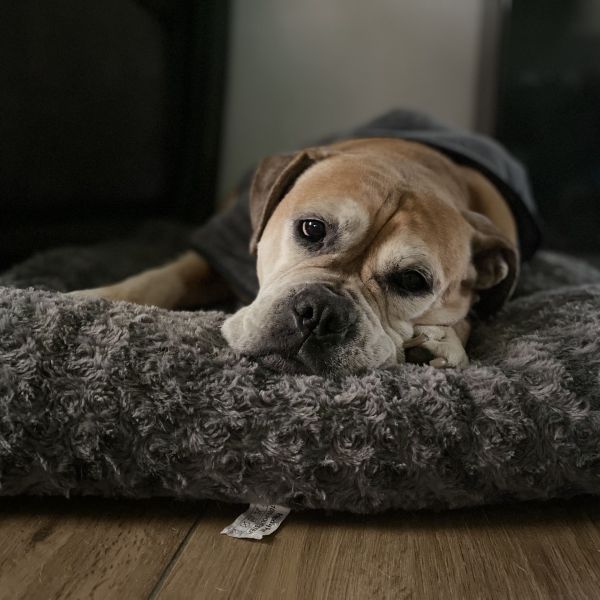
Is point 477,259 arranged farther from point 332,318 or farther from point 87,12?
point 87,12

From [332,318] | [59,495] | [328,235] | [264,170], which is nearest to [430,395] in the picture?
[332,318]

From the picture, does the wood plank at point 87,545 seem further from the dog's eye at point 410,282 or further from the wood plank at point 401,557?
the dog's eye at point 410,282

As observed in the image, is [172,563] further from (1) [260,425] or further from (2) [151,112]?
(2) [151,112]

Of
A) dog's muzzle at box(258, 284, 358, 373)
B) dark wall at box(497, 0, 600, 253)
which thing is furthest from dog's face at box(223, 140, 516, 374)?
dark wall at box(497, 0, 600, 253)

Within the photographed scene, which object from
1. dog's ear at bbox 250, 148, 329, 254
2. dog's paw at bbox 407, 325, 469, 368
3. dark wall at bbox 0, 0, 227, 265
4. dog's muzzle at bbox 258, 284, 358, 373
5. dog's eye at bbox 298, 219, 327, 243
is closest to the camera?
dog's muzzle at bbox 258, 284, 358, 373

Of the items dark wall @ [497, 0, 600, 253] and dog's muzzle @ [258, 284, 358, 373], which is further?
dark wall @ [497, 0, 600, 253]

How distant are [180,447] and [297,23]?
10.7ft

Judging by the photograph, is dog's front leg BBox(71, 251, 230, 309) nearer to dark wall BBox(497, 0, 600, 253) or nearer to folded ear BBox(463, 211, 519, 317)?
folded ear BBox(463, 211, 519, 317)

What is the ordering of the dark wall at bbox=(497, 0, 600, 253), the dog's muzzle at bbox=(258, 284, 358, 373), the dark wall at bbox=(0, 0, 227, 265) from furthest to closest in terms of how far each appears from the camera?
the dark wall at bbox=(497, 0, 600, 253), the dark wall at bbox=(0, 0, 227, 265), the dog's muzzle at bbox=(258, 284, 358, 373)

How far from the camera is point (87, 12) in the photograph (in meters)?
2.53

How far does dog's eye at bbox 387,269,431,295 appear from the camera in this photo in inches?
59.2

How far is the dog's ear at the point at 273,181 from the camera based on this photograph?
67.4 inches

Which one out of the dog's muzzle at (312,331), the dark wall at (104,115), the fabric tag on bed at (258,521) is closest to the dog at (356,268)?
the dog's muzzle at (312,331)

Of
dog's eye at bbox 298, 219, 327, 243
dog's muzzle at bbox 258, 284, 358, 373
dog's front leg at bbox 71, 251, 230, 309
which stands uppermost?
dog's eye at bbox 298, 219, 327, 243
